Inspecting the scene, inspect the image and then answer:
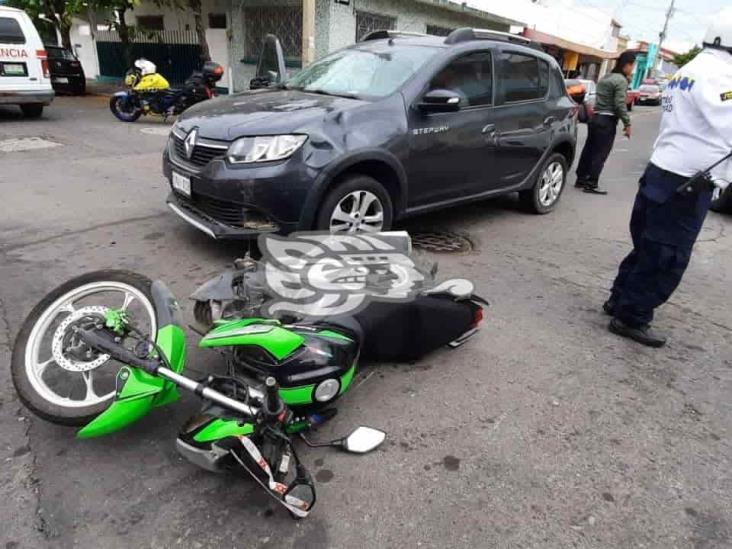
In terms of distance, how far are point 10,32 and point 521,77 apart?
29.5 ft

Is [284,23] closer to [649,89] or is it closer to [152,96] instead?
[152,96]

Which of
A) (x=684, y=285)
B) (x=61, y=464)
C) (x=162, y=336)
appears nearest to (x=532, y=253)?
(x=684, y=285)

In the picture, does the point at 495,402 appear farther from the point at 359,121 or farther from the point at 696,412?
the point at 359,121

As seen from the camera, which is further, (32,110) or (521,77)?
(32,110)

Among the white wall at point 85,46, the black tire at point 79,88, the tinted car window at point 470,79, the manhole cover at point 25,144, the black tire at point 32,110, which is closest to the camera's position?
the tinted car window at point 470,79

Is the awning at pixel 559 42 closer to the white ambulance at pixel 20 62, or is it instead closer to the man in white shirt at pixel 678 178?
the white ambulance at pixel 20 62

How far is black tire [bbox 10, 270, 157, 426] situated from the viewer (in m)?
2.19

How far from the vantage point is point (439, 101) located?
4336 mm

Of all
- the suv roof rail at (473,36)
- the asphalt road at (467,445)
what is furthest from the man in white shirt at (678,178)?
the suv roof rail at (473,36)

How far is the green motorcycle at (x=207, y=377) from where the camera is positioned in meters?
1.96

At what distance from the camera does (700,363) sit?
3332 mm

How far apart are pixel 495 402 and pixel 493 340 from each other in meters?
0.67

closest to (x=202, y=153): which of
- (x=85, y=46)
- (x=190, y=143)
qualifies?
(x=190, y=143)

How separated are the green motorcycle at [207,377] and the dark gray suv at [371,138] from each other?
1483 millimetres
